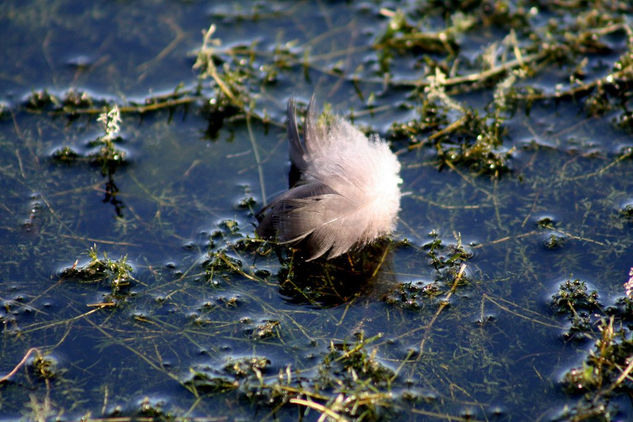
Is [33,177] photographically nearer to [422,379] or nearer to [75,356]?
[75,356]

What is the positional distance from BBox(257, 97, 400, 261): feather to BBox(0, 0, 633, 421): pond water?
0.15 m

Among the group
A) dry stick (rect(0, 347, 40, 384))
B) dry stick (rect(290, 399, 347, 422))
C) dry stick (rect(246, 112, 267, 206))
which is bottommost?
dry stick (rect(290, 399, 347, 422))

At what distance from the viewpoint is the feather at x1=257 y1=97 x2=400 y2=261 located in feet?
14.5

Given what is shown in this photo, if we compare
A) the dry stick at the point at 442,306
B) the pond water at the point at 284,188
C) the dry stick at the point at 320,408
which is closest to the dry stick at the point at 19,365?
the pond water at the point at 284,188

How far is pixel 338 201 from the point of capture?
14.6ft

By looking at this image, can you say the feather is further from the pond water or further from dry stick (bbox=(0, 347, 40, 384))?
dry stick (bbox=(0, 347, 40, 384))

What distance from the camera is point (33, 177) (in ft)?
16.5

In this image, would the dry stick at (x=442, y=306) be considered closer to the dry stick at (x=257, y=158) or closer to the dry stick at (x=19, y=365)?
the dry stick at (x=257, y=158)

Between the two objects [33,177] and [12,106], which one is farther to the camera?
[12,106]

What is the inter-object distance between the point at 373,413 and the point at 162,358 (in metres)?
1.15

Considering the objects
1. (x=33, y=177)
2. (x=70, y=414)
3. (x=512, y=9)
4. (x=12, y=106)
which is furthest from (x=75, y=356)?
(x=512, y=9)

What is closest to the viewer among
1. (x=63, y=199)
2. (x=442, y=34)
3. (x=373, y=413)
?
(x=373, y=413)

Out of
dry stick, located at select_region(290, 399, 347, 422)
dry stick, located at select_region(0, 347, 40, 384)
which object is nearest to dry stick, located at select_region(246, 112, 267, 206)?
dry stick, located at select_region(290, 399, 347, 422)

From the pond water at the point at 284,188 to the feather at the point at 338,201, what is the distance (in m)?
0.15
